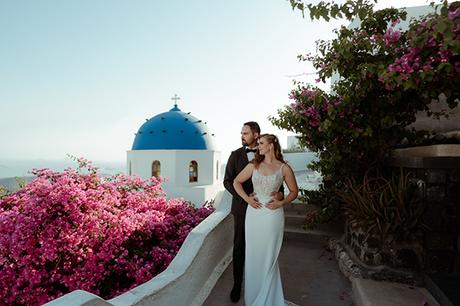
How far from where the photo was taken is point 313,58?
4945 mm

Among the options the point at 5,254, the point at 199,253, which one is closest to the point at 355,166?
the point at 199,253

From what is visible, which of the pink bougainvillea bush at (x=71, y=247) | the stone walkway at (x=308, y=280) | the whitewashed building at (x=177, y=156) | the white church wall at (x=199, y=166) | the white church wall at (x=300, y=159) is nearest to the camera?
the stone walkway at (x=308, y=280)

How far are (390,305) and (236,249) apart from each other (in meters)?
1.81

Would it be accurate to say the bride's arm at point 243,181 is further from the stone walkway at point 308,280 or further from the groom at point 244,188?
the stone walkway at point 308,280

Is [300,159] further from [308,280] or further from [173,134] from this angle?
[308,280]

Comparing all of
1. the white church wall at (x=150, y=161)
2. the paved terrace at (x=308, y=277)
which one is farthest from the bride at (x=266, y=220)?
the white church wall at (x=150, y=161)

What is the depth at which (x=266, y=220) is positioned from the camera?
3285 millimetres

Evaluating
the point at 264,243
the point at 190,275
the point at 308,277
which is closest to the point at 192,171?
the point at 308,277

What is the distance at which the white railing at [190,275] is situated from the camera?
2538 millimetres

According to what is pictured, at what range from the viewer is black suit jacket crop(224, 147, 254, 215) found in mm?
3739

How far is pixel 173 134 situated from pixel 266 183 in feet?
65.0

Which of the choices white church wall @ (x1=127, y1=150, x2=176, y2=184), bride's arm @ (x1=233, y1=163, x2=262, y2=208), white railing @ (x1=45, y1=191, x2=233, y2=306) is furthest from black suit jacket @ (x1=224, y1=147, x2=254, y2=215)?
white church wall @ (x1=127, y1=150, x2=176, y2=184)

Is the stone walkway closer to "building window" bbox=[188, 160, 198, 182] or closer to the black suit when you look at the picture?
the black suit

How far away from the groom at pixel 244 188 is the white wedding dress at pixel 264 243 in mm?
338
